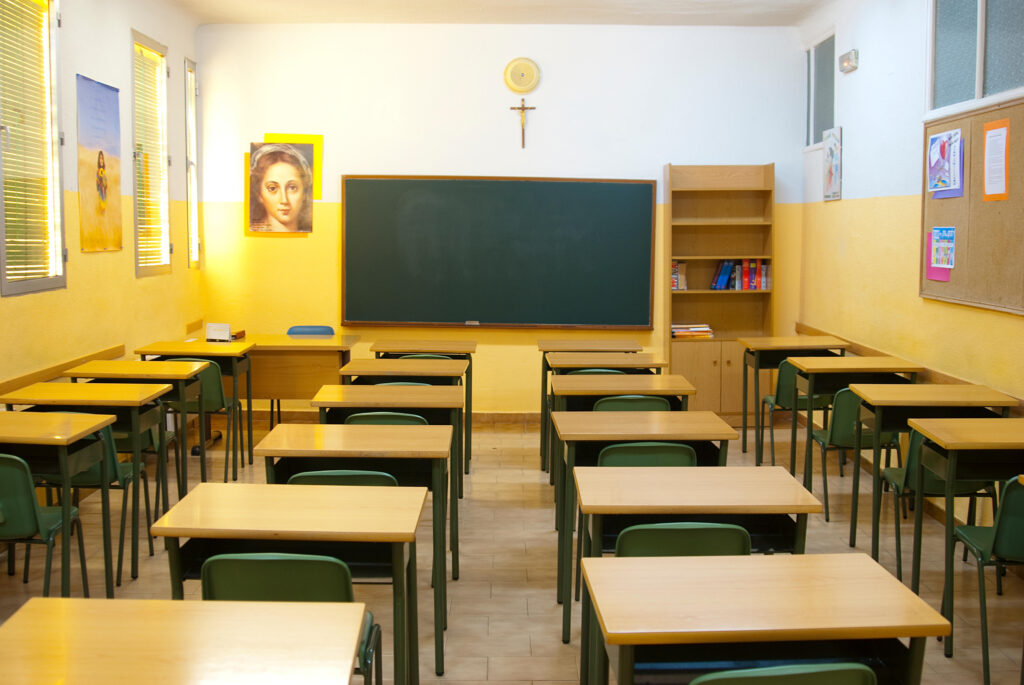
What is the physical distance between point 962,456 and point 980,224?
1.75m

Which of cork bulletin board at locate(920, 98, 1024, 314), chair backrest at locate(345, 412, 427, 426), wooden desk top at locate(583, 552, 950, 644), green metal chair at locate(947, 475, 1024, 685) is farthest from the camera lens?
cork bulletin board at locate(920, 98, 1024, 314)

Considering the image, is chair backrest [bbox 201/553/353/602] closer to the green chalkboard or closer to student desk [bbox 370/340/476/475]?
student desk [bbox 370/340/476/475]

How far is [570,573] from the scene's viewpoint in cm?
359

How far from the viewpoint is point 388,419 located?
4.13 meters

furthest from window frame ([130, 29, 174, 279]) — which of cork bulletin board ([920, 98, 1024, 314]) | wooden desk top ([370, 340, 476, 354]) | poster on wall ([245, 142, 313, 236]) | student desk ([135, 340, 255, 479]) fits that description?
cork bulletin board ([920, 98, 1024, 314])

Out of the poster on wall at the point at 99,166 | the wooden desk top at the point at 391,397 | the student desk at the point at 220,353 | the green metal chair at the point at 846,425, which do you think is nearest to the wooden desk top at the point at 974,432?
the green metal chair at the point at 846,425

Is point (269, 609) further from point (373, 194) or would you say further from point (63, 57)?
point (373, 194)

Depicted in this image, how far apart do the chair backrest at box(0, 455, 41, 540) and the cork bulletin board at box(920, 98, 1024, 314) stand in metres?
4.35

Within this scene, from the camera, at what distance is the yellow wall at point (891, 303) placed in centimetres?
474

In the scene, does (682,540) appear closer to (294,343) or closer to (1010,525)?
(1010,525)

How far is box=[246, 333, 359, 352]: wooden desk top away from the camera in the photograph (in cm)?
678

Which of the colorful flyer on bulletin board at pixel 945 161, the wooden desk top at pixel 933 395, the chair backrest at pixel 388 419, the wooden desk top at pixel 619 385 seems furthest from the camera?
the colorful flyer on bulletin board at pixel 945 161

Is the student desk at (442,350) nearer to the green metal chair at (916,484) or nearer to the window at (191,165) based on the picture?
the window at (191,165)

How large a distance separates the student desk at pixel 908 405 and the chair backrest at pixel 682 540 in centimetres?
202
